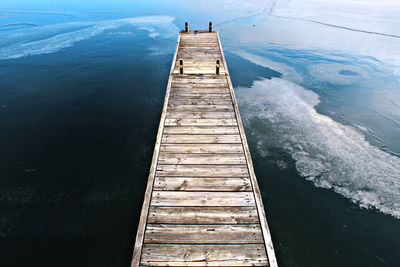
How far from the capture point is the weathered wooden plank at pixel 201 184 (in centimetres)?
604

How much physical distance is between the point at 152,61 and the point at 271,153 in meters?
13.3

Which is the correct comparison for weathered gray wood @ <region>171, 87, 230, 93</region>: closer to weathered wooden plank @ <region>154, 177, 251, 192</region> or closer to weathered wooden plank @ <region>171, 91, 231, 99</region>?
weathered wooden plank @ <region>171, 91, 231, 99</region>

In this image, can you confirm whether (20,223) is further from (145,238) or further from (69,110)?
(69,110)

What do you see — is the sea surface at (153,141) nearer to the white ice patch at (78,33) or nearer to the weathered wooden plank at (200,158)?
the white ice patch at (78,33)

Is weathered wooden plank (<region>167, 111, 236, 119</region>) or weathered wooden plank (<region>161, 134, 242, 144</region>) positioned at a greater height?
weathered wooden plank (<region>167, 111, 236, 119</region>)

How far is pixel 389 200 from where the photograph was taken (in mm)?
7395

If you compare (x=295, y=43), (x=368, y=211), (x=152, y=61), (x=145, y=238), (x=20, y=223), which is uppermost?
(x=295, y=43)

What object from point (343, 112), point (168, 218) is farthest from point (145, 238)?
point (343, 112)

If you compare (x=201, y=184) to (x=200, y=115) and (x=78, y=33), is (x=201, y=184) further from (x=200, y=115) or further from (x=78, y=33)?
(x=78, y=33)

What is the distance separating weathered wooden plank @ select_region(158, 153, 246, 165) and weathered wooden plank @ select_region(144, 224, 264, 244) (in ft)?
6.55

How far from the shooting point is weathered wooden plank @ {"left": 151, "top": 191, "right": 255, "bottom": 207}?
18.6 ft

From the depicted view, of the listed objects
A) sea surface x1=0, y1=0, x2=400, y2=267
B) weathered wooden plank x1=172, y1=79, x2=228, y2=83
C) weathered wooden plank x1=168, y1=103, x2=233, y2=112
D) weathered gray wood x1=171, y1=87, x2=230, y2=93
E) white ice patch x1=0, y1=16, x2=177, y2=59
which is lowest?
sea surface x1=0, y1=0, x2=400, y2=267

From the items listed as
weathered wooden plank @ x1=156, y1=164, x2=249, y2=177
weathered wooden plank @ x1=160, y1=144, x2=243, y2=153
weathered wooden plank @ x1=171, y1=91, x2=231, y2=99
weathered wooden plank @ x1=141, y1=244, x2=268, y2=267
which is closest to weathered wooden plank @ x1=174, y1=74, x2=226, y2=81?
weathered wooden plank @ x1=171, y1=91, x2=231, y2=99

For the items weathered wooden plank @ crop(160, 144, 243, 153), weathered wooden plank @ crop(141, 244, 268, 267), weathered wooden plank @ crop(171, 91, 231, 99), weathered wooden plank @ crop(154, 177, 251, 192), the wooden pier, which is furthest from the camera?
weathered wooden plank @ crop(171, 91, 231, 99)
